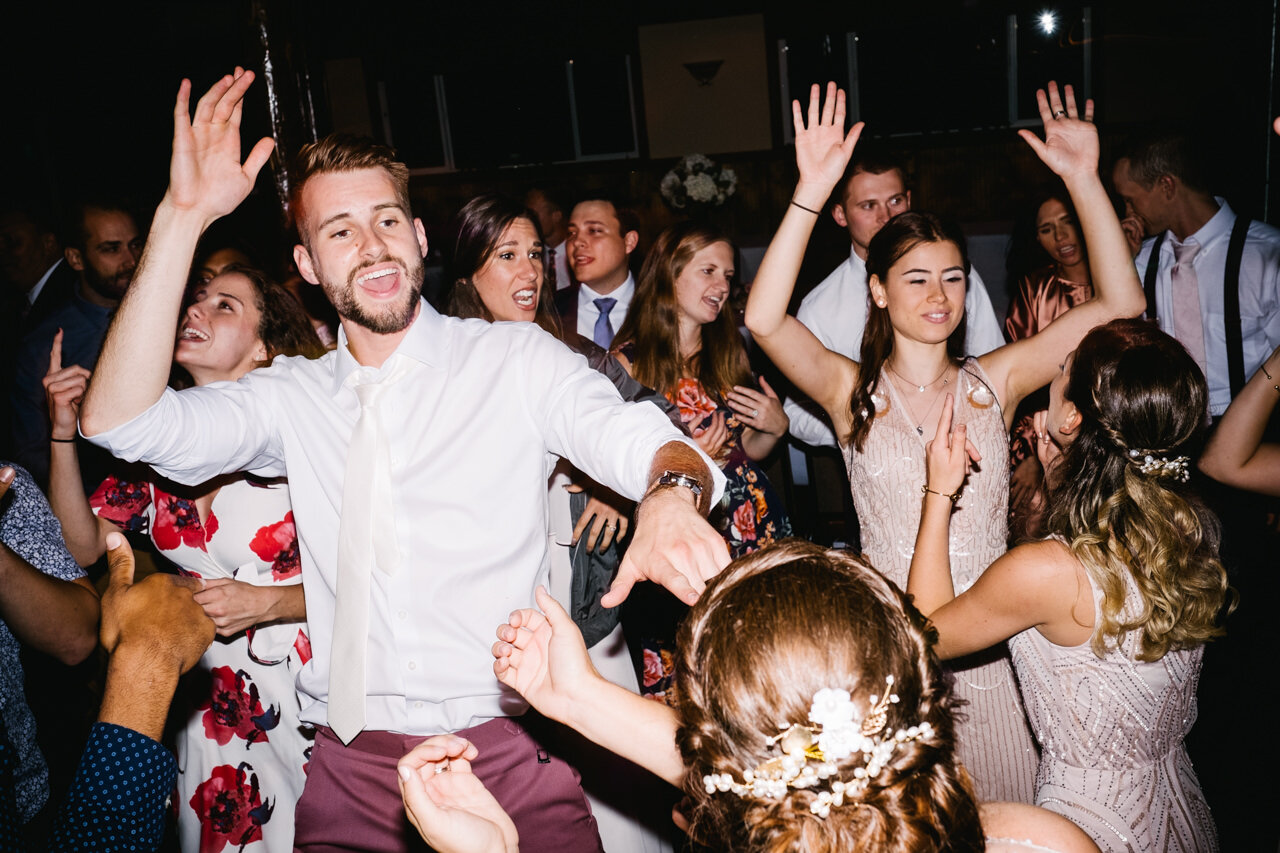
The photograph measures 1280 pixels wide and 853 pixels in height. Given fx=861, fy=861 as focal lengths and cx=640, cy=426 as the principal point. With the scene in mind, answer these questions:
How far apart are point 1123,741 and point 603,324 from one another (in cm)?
267

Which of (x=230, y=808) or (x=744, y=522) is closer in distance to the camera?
(x=230, y=808)

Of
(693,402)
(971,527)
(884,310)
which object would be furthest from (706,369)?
(971,527)

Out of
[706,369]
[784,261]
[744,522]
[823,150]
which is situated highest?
[823,150]

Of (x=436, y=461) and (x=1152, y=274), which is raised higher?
(x=1152, y=274)

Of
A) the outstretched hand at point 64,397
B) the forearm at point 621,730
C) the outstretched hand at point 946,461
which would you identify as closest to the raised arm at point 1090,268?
the outstretched hand at point 946,461

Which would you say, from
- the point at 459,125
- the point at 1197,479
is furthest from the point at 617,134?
the point at 1197,479

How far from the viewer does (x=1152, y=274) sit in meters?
3.27

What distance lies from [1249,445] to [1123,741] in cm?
103

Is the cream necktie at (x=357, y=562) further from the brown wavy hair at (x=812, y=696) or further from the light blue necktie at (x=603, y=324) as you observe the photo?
the light blue necktie at (x=603, y=324)

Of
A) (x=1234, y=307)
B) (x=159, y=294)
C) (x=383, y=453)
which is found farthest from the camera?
(x=1234, y=307)

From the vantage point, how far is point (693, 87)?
27.6 ft

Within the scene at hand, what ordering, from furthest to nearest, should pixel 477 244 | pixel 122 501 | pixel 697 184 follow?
pixel 697 184
pixel 477 244
pixel 122 501

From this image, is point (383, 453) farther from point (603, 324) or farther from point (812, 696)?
point (603, 324)

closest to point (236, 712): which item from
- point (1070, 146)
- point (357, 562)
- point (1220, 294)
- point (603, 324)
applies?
point (357, 562)
